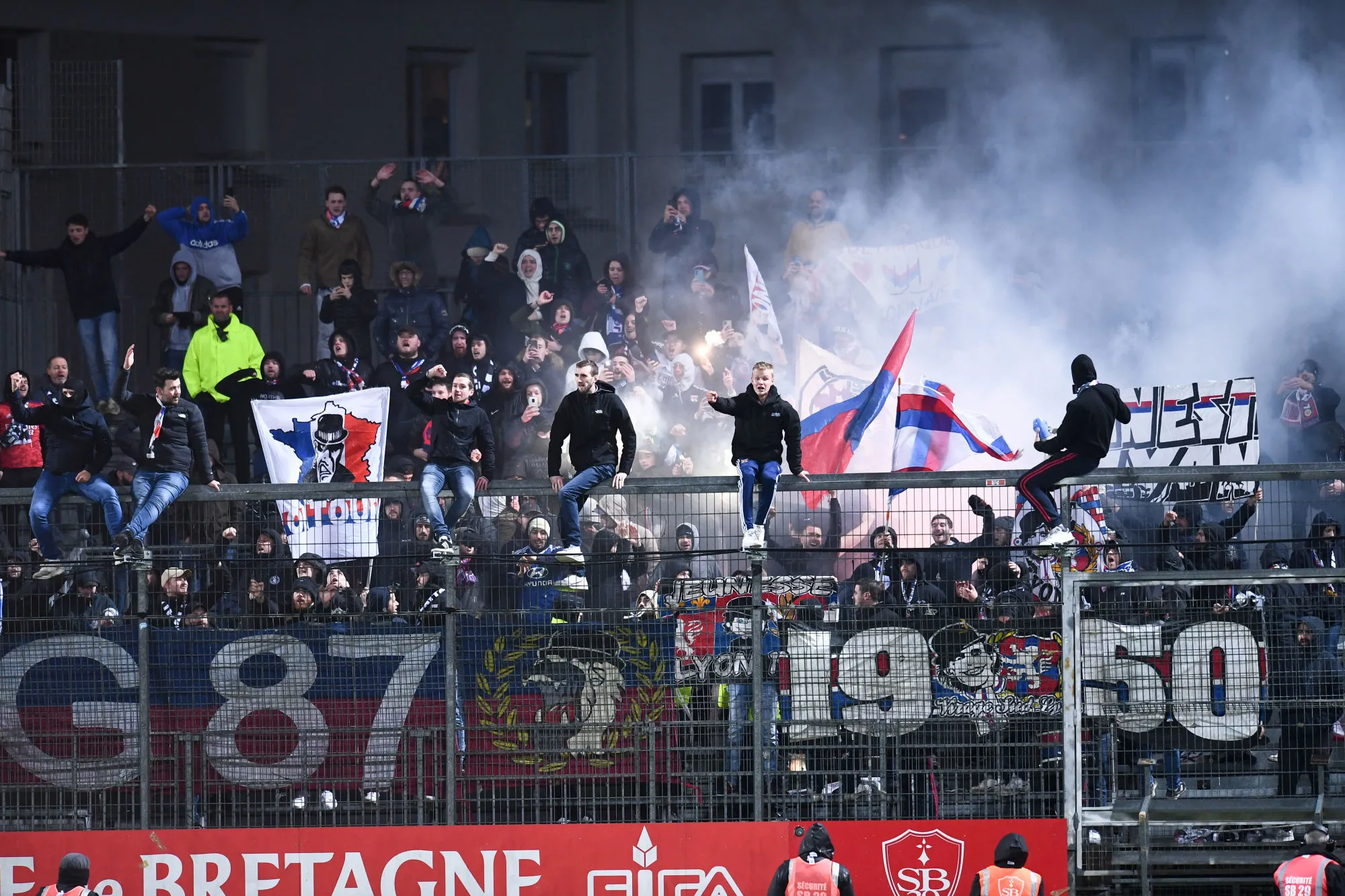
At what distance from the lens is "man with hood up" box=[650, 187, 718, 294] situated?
1884cm

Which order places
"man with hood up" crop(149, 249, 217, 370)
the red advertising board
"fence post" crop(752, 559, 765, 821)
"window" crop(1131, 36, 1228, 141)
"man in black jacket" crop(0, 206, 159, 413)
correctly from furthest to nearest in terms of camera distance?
"window" crop(1131, 36, 1228, 141)
"man in black jacket" crop(0, 206, 159, 413)
"man with hood up" crop(149, 249, 217, 370)
the red advertising board
"fence post" crop(752, 559, 765, 821)

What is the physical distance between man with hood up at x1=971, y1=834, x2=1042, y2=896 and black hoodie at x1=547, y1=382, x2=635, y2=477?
3510 millimetres

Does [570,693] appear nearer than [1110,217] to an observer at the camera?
Yes

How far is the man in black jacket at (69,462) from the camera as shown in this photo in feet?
36.4

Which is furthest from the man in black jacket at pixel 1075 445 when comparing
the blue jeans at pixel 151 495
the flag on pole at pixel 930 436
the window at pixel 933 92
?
the window at pixel 933 92

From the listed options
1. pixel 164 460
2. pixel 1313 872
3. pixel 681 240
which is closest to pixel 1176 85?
pixel 681 240

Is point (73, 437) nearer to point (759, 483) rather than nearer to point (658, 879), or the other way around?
point (759, 483)

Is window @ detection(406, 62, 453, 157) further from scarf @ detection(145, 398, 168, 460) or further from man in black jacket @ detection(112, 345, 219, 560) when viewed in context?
scarf @ detection(145, 398, 168, 460)

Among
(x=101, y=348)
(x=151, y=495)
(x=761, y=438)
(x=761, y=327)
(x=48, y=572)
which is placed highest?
(x=761, y=327)

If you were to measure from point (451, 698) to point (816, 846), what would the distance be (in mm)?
2417

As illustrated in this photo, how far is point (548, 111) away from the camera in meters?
23.6

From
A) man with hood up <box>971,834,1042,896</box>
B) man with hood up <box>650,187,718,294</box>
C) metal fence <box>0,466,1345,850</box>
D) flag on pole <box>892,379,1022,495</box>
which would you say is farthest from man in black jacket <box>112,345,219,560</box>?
man with hood up <box>650,187,718,294</box>

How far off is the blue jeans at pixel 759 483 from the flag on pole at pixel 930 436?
5035 millimetres

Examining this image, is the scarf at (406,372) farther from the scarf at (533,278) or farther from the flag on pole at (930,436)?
the flag on pole at (930,436)
